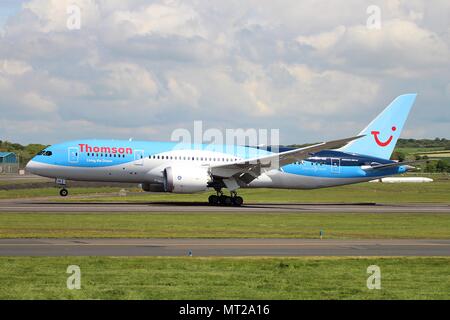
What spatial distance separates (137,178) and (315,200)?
686 inches

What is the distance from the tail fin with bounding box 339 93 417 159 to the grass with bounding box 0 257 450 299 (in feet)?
126

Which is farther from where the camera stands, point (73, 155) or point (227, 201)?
point (227, 201)

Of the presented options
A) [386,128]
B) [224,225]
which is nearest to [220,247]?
[224,225]

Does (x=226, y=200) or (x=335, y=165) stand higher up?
(x=335, y=165)

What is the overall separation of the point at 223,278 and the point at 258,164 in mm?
34770

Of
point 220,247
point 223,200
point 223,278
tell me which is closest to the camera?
point 223,278

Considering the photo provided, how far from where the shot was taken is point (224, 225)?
37.6 meters

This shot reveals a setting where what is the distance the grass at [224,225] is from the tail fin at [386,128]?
15532mm

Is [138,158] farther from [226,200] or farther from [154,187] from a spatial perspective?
[226,200]

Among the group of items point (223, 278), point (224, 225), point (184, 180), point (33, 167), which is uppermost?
point (33, 167)

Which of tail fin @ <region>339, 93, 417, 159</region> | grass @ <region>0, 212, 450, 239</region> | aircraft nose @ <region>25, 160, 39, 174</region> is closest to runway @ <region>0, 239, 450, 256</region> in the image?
grass @ <region>0, 212, 450, 239</region>
